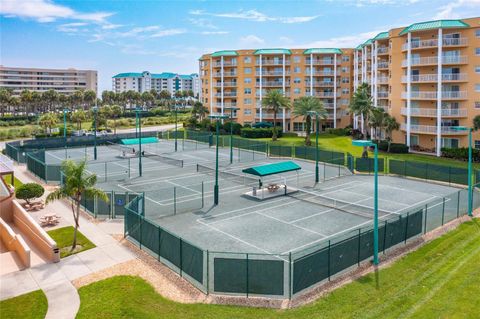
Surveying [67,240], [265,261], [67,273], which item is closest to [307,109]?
[67,240]

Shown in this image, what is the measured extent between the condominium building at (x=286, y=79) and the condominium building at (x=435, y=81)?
2227 cm

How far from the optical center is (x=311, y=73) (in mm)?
87125

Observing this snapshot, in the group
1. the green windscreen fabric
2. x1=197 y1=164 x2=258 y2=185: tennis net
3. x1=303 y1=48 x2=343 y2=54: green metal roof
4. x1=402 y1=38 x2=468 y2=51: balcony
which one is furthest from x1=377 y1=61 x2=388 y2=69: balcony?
the green windscreen fabric

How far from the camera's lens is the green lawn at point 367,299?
1625 cm

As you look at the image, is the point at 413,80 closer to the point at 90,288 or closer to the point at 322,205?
the point at 322,205

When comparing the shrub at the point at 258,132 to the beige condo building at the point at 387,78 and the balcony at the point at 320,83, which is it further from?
the balcony at the point at 320,83

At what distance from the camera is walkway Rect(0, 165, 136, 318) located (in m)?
17.5

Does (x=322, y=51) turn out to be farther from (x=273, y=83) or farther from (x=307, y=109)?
(x=307, y=109)

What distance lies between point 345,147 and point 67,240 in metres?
49.7

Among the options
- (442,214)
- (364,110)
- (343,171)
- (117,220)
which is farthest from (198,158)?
(442,214)

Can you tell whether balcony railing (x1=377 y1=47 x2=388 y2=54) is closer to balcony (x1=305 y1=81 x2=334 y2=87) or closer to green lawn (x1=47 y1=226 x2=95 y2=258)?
balcony (x1=305 y1=81 x2=334 y2=87)

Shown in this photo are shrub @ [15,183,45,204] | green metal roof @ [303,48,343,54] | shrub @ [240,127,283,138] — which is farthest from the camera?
green metal roof @ [303,48,343,54]

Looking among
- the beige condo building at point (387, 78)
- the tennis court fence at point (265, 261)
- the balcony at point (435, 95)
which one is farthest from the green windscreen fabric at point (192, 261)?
the balcony at point (435, 95)

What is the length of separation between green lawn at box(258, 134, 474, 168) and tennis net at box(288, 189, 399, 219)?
2506 cm
